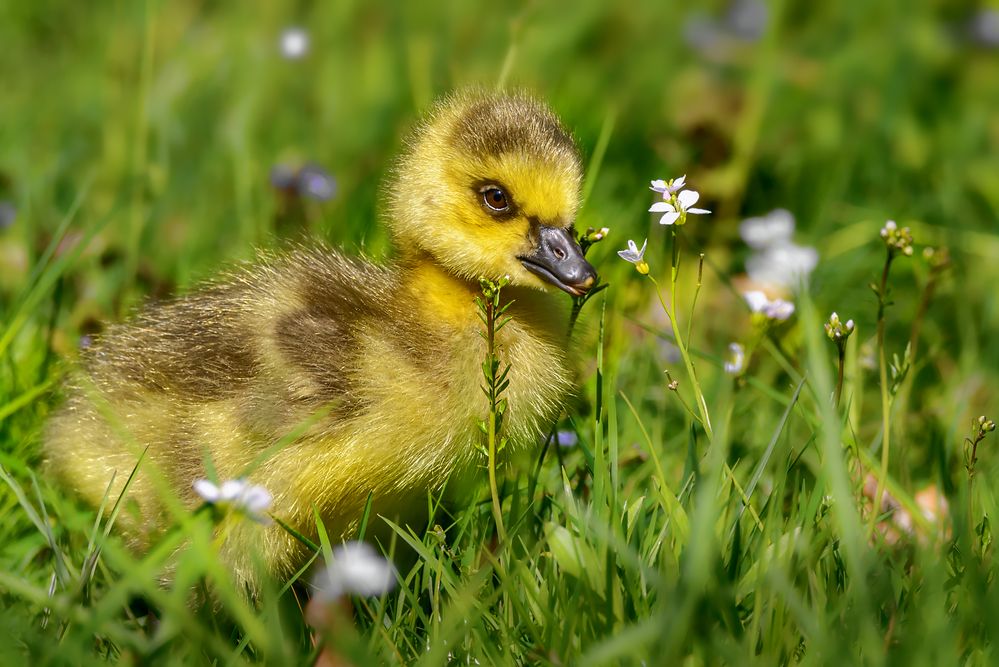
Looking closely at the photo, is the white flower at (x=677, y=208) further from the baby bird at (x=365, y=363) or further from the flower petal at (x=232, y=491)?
the flower petal at (x=232, y=491)

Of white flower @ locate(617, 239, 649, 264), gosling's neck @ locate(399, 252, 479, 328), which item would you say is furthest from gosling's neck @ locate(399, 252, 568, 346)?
white flower @ locate(617, 239, 649, 264)

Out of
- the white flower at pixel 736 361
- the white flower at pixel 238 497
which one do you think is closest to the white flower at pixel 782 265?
the white flower at pixel 736 361

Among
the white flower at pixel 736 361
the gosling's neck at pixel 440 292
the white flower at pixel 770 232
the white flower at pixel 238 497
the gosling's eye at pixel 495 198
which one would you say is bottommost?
the white flower at pixel 238 497

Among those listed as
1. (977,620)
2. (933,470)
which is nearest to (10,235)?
(933,470)

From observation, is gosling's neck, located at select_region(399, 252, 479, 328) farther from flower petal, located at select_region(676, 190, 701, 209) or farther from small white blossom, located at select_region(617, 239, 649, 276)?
flower petal, located at select_region(676, 190, 701, 209)

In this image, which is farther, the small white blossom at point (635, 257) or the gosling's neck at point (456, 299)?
the gosling's neck at point (456, 299)

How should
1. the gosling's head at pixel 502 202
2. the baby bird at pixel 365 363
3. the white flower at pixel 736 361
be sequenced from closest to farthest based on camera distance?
the baby bird at pixel 365 363 < the gosling's head at pixel 502 202 < the white flower at pixel 736 361
